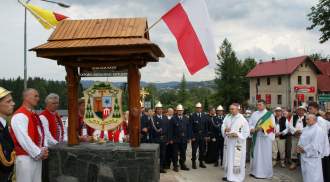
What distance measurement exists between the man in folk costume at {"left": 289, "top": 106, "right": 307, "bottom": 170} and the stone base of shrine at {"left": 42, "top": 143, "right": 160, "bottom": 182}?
7.15 m

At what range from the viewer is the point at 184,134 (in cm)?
1175

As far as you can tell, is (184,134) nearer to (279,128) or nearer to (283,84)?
(279,128)

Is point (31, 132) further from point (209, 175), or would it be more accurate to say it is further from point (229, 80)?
point (229, 80)

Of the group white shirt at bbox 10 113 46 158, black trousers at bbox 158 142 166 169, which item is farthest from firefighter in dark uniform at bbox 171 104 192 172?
white shirt at bbox 10 113 46 158

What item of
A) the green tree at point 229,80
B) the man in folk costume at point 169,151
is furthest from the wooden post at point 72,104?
the green tree at point 229,80

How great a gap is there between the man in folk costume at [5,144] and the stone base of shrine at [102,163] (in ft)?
5.95

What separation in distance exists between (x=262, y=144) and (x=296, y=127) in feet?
6.53

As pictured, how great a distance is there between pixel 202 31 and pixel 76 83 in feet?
8.26

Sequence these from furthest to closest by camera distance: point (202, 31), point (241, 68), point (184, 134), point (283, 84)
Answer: point (241, 68), point (283, 84), point (184, 134), point (202, 31)

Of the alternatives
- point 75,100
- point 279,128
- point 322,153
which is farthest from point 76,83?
point 279,128

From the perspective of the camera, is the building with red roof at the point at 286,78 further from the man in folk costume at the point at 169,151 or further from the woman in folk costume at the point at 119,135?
the woman in folk costume at the point at 119,135

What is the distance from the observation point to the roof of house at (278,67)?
50.0 m

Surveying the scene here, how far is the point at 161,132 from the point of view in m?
11.4

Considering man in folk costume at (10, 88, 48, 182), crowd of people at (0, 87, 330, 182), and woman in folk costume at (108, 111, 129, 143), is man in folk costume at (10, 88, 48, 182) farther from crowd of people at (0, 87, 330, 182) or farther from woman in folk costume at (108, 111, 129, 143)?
woman in folk costume at (108, 111, 129, 143)
